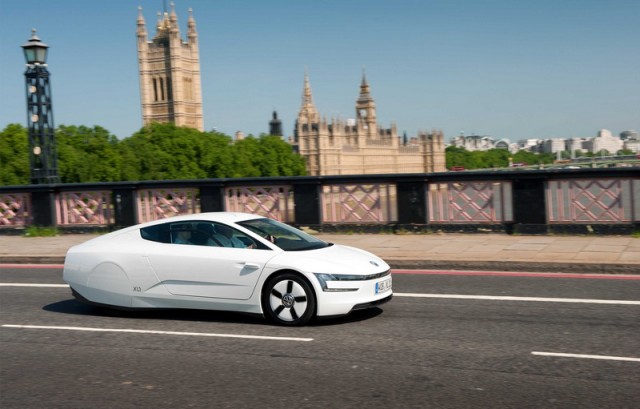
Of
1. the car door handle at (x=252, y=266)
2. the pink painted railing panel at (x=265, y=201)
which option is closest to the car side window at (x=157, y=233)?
the car door handle at (x=252, y=266)

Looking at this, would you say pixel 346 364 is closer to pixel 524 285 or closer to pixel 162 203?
pixel 524 285

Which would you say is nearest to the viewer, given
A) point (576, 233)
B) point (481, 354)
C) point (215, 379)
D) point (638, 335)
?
point (215, 379)

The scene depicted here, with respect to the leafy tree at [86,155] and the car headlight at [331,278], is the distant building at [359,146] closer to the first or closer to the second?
the leafy tree at [86,155]

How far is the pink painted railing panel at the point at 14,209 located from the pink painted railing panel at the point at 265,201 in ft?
17.6

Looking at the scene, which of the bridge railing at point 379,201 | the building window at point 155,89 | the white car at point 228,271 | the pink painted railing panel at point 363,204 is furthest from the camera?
the building window at point 155,89

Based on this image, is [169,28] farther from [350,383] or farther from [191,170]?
[350,383]

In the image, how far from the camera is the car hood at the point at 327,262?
8.22m

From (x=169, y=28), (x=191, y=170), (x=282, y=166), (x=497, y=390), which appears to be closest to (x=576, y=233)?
(x=497, y=390)

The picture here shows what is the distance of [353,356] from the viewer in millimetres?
7113

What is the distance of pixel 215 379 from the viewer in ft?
21.4

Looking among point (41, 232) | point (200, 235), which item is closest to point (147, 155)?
point (41, 232)

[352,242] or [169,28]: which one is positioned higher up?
[169,28]

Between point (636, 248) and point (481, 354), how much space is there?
7.08 m

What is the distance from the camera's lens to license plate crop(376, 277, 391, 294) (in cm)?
841
